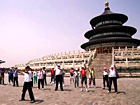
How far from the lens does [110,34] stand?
42.7 meters

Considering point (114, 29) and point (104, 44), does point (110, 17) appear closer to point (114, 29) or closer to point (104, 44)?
point (114, 29)

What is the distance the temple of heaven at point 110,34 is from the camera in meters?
39.5

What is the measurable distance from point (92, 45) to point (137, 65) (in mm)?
26480

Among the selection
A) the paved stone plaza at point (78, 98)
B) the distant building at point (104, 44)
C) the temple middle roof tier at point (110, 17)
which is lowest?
the paved stone plaza at point (78, 98)

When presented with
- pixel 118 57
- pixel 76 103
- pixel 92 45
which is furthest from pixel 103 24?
pixel 76 103

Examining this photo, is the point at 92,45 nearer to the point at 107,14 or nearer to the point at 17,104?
the point at 107,14

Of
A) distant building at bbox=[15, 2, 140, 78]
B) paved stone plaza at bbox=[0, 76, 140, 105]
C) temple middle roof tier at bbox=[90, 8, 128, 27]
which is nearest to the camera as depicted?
paved stone plaza at bbox=[0, 76, 140, 105]

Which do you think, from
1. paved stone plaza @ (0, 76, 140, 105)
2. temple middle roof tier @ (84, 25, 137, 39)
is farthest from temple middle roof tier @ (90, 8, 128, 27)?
paved stone plaza @ (0, 76, 140, 105)

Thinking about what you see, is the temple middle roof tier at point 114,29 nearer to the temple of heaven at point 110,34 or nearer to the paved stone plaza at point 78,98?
the temple of heaven at point 110,34

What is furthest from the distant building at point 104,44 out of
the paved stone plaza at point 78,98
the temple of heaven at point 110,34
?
the paved stone plaza at point 78,98

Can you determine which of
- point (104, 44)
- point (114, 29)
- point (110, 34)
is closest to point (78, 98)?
point (104, 44)

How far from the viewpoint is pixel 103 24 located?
46406 millimetres

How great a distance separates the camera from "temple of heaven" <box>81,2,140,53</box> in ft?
130

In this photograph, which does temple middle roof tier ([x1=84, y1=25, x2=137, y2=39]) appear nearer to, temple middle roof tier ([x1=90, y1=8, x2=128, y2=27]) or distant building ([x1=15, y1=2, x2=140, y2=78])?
distant building ([x1=15, y1=2, x2=140, y2=78])
